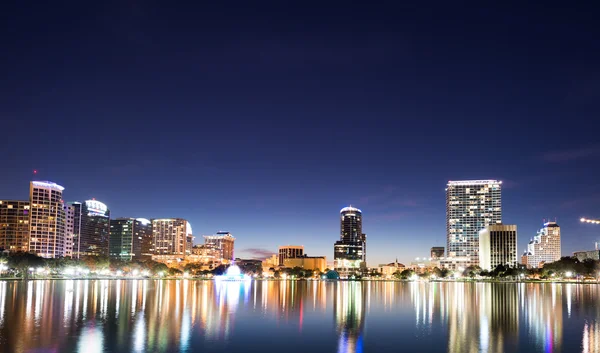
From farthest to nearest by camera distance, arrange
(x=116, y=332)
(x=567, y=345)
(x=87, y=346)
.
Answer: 1. (x=116, y=332)
2. (x=567, y=345)
3. (x=87, y=346)

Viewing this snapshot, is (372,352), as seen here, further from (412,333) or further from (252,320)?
(252,320)

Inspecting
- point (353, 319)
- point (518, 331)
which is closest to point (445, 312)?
point (353, 319)

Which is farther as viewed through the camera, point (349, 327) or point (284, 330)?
point (349, 327)

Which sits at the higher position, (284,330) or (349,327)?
(284,330)

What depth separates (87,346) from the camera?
39625 millimetres

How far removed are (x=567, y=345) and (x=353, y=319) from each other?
25.4 meters

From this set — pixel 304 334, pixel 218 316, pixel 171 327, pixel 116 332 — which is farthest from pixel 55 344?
pixel 218 316

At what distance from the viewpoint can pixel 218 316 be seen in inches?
2512

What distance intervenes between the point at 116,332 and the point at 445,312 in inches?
A: 1741

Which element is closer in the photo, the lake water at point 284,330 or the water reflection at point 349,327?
the lake water at point 284,330

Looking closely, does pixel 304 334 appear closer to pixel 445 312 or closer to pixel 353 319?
pixel 353 319

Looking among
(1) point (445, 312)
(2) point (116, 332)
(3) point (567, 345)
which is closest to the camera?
(3) point (567, 345)

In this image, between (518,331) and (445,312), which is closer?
(518,331)

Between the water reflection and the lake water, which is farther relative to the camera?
the water reflection
